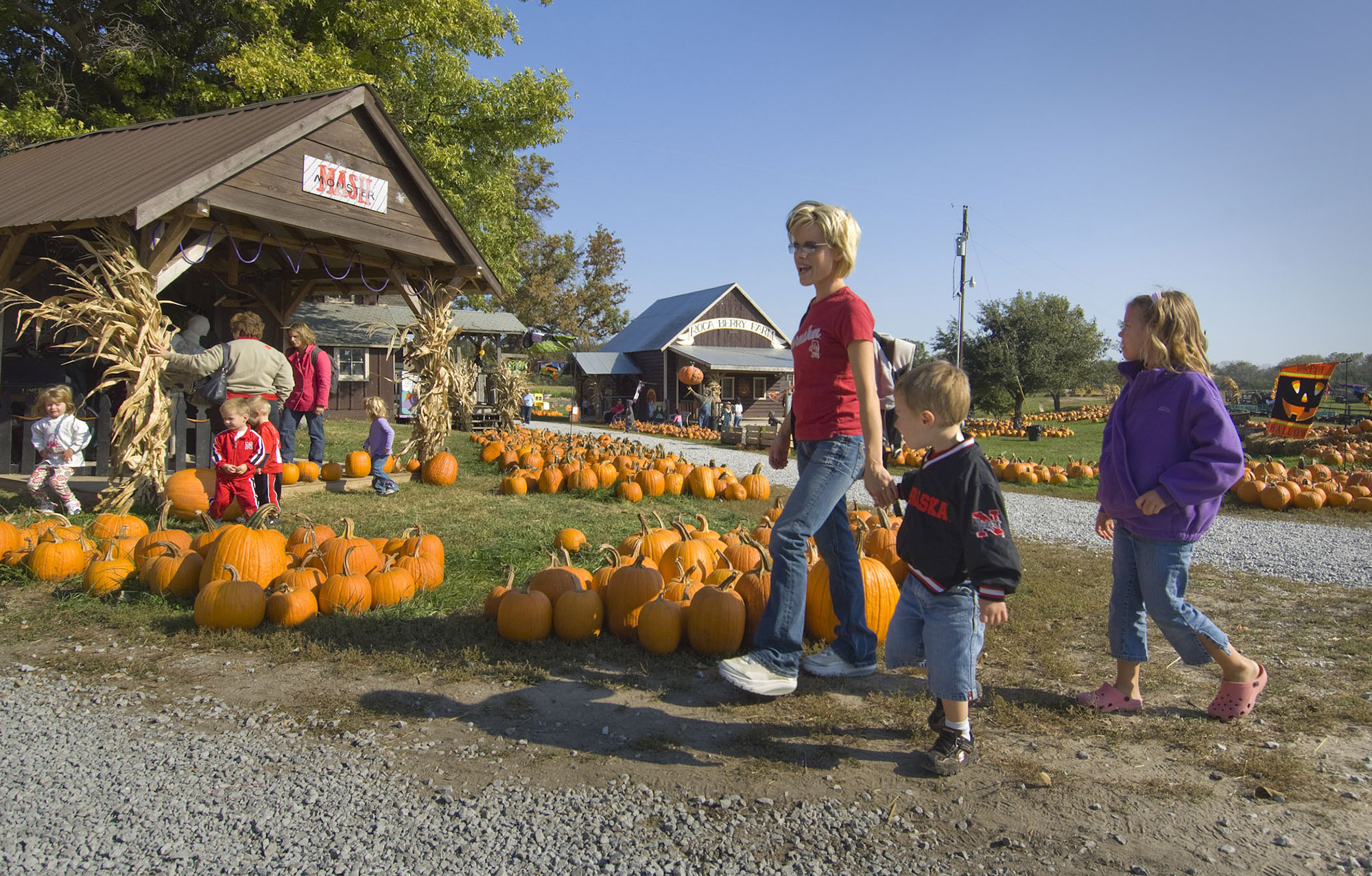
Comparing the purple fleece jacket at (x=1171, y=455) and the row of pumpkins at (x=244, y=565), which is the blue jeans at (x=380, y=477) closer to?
the row of pumpkins at (x=244, y=565)

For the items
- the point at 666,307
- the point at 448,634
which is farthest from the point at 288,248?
the point at 666,307

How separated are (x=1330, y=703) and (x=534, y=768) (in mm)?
3324

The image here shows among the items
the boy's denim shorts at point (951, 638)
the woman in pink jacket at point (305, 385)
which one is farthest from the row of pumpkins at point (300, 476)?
the boy's denim shorts at point (951, 638)

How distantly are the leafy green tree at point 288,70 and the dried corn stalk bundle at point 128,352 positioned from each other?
10.7 metres

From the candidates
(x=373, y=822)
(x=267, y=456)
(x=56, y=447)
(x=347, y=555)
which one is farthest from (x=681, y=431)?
(x=373, y=822)

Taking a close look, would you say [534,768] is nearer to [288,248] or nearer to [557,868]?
[557,868]

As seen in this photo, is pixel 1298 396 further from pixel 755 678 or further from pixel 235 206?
pixel 235 206

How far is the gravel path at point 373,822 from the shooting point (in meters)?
2.14

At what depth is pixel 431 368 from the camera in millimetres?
10414

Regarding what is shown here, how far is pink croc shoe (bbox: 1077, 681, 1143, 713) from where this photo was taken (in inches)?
126

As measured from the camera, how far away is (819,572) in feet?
13.0

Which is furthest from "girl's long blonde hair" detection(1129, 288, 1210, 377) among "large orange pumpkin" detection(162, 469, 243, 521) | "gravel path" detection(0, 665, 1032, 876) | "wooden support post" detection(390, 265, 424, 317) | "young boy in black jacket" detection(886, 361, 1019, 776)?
"wooden support post" detection(390, 265, 424, 317)

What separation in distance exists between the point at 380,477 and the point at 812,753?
23.2ft

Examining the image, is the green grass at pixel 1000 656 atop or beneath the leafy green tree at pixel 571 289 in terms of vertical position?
beneath
